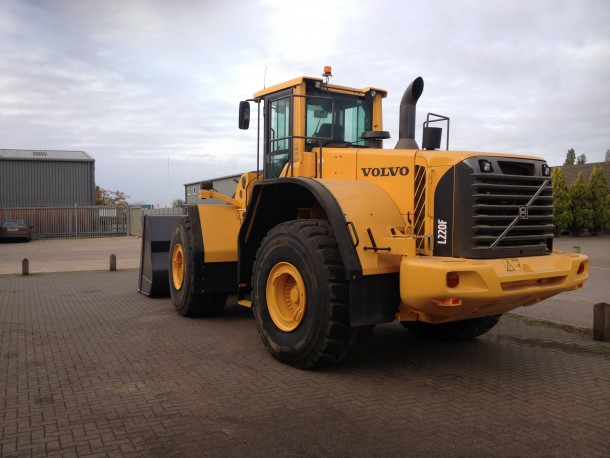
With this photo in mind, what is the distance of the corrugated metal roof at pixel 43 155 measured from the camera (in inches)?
1535

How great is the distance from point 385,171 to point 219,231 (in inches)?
128

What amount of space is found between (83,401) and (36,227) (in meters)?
33.3

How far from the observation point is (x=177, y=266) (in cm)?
902

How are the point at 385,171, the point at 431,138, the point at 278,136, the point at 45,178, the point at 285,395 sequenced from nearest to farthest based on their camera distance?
the point at 285,395 → the point at 385,171 → the point at 431,138 → the point at 278,136 → the point at 45,178

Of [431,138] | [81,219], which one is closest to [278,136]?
[431,138]

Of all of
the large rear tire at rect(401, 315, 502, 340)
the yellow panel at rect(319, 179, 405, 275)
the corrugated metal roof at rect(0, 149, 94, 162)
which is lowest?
the large rear tire at rect(401, 315, 502, 340)

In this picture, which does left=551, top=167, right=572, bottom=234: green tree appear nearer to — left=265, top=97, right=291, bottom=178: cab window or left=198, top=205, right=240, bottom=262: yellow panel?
left=198, top=205, right=240, bottom=262: yellow panel

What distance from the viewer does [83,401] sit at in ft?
Answer: 15.6

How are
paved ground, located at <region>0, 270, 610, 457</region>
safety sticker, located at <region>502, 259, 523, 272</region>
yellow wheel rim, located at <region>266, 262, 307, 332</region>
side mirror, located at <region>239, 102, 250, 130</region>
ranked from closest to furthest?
paved ground, located at <region>0, 270, 610, 457</region>
safety sticker, located at <region>502, 259, 523, 272</region>
yellow wheel rim, located at <region>266, 262, 307, 332</region>
side mirror, located at <region>239, 102, 250, 130</region>

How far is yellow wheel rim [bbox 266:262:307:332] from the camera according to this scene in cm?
581

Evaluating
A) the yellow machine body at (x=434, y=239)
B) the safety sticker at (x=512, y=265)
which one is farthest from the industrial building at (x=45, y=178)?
the safety sticker at (x=512, y=265)

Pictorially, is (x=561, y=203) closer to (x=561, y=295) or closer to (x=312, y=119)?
(x=561, y=295)

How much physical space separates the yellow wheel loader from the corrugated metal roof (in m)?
36.9

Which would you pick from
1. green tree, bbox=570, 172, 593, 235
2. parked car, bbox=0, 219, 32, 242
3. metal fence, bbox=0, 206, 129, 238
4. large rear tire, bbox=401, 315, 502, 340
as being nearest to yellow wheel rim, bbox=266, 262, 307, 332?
large rear tire, bbox=401, 315, 502, 340
